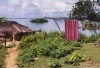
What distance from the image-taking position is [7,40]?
21.0 meters

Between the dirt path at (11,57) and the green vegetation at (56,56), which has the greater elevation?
the green vegetation at (56,56)

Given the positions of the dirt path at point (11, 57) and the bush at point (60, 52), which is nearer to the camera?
the dirt path at point (11, 57)

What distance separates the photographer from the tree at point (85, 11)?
24.0 metres

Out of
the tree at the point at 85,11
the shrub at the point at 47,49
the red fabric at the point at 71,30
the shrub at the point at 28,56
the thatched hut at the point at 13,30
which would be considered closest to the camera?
the shrub at the point at 28,56

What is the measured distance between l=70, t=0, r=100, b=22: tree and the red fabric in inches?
235

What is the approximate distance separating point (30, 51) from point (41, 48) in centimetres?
53

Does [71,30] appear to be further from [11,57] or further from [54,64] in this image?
[54,64]

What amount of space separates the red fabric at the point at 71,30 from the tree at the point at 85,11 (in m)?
5.96

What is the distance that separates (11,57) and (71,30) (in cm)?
407

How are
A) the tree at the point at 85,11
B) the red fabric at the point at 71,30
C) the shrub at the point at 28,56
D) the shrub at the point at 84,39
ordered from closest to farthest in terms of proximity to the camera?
the shrub at the point at 28,56, the red fabric at the point at 71,30, the shrub at the point at 84,39, the tree at the point at 85,11

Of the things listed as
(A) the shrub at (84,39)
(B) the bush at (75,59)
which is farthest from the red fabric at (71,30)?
(B) the bush at (75,59)

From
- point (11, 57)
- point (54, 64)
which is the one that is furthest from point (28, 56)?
point (54, 64)

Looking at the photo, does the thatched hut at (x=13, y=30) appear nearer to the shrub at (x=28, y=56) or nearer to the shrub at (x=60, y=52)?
the shrub at (x=28, y=56)

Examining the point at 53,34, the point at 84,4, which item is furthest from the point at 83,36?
the point at 84,4
